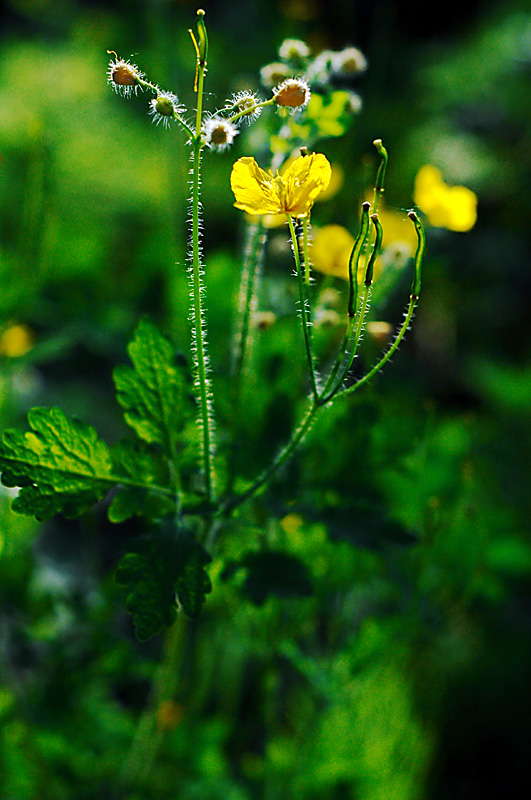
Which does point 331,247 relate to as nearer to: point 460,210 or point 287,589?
point 460,210

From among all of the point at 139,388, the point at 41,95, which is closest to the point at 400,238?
the point at 139,388

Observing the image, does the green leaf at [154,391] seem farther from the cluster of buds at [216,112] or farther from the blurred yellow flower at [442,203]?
the blurred yellow flower at [442,203]

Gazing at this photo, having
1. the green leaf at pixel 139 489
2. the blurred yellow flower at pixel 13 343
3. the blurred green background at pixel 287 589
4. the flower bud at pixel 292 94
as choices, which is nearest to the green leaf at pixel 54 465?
the green leaf at pixel 139 489

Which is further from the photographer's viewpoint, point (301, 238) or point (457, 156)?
point (457, 156)

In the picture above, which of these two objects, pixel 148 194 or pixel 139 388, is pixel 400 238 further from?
pixel 148 194

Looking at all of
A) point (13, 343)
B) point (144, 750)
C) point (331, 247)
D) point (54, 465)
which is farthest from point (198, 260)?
point (144, 750)

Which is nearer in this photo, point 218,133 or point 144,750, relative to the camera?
point 218,133

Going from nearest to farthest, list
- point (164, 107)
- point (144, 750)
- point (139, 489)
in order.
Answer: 1. point (164, 107)
2. point (139, 489)
3. point (144, 750)

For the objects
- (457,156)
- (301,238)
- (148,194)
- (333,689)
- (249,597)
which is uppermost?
(457,156)
